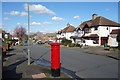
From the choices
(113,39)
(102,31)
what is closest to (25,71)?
(113,39)

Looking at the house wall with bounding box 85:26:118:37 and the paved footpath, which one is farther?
the house wall with bounding box 85:26:118:37

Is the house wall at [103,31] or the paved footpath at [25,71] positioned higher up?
the house wall at [103,31]

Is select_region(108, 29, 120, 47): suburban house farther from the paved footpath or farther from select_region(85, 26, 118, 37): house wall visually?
the paved footpath

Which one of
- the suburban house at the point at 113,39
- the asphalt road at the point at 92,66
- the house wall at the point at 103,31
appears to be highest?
the house wall at the point at 103,31

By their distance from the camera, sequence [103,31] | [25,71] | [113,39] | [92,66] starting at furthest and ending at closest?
[103,31] < [113,39] < [92,66] < [25,71]

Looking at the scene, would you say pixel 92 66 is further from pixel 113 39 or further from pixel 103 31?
pixel 103 31

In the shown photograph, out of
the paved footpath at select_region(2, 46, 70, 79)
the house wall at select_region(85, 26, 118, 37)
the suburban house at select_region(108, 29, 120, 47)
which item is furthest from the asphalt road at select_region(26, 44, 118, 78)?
the house wall at select_region(85, 26, 118, 37)

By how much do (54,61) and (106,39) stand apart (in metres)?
28.0

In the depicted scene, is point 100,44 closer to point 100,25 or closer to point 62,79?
point 100,25

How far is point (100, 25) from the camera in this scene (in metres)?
29.8

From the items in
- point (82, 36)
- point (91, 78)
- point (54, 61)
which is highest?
point (82, 36)

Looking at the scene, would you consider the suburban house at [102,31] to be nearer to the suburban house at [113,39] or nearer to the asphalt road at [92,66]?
the suburban house at [113,39]

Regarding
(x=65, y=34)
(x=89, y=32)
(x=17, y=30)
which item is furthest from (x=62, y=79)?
(x=17, y=30)

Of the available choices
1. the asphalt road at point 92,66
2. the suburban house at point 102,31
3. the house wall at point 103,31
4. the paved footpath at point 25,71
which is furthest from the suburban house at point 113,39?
the paved footpath at point 25,71
